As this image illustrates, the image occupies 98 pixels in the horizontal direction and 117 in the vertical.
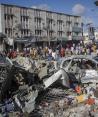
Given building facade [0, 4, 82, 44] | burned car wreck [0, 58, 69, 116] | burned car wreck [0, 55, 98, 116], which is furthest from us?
building facade [0, 4, 82, 44]

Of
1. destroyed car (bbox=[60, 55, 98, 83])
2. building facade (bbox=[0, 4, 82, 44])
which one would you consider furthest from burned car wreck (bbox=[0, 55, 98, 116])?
building facade (bbox=[0, 4, 82, 44])

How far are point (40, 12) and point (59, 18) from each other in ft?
20.5

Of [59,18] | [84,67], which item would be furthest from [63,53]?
[59,18]

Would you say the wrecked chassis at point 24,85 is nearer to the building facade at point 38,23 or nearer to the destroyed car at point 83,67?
the destroyed car at point 83,67

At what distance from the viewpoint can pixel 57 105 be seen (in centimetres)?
1370

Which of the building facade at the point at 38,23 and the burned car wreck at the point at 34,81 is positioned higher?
the building facade at the point at 38,23

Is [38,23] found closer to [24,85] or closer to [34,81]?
[34,81]

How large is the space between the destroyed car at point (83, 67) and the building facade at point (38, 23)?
3511 cm

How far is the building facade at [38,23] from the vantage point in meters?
54.3

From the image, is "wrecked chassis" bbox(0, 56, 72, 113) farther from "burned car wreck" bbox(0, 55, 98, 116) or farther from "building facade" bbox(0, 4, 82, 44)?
"building facade" bbox(0, 4, 82, 44)

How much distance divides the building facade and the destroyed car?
35.1 m

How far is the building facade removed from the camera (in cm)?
5431

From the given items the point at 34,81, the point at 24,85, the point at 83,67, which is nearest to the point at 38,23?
the point at 83,67

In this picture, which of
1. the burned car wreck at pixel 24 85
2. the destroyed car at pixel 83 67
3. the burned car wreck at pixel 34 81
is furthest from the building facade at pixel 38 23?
the burned car wreck at pixel 24 85
